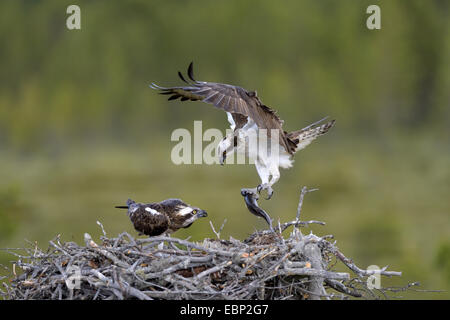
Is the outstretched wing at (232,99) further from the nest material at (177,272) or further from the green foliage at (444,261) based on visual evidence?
the green foliage at (444,261)

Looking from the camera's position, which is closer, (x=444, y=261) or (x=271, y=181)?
(x=271, y=181)

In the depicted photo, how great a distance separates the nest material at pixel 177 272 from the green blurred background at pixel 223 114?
15474mm

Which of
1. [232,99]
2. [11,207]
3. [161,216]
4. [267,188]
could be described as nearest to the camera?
[232,99]

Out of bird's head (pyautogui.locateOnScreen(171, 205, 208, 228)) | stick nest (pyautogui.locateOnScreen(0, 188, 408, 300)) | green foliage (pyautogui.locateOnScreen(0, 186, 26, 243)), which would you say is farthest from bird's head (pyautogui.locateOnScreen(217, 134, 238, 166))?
green foliage (pyautogui.locateOnScreen(0, 186, 26, 243))

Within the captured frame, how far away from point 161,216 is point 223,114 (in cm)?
1823

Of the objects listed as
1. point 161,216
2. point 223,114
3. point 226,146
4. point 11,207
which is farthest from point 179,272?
point 223,114

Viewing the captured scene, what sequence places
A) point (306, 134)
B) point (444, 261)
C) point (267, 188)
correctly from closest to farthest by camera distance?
1. point (267, 188)
2. point (306, 134)
3. point (444, 261)

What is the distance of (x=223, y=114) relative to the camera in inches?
921

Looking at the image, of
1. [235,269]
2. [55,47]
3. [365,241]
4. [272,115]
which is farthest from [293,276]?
[55,47]

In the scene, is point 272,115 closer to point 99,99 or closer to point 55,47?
point 99,99

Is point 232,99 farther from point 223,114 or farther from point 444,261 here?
point 223,114

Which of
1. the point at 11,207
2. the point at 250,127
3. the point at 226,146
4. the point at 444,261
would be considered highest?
the point at 250,127

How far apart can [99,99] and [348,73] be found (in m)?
10.4

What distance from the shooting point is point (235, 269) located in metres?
4.59
